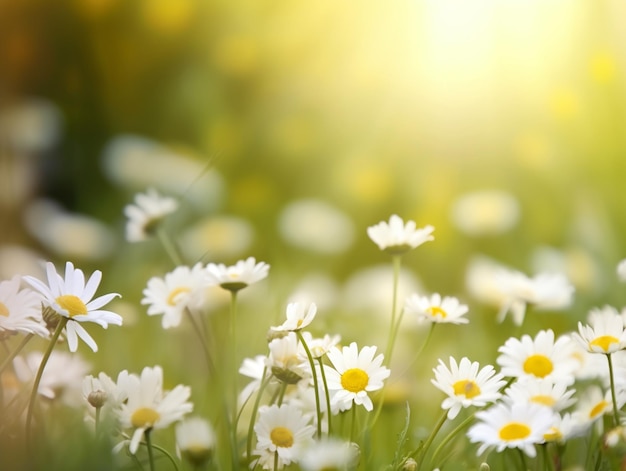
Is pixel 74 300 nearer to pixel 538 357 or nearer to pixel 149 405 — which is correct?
pixel 149 405

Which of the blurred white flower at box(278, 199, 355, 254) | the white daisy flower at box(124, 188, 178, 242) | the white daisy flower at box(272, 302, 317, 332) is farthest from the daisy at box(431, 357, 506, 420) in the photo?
the blurred white flower at box(278, 199, 355, 254)

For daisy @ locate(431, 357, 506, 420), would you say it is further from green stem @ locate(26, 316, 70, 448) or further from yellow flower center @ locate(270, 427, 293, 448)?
green stem @ locate(26, 316, 70, 448)

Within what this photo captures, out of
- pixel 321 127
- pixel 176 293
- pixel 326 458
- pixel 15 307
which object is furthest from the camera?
pixel 321 127

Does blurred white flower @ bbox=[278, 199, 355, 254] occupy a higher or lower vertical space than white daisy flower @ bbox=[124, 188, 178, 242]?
higher

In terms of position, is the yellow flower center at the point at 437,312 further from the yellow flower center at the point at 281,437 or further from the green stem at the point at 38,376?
the green stem at the point at 38,376

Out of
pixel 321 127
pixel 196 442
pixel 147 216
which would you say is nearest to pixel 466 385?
pixel 196 442

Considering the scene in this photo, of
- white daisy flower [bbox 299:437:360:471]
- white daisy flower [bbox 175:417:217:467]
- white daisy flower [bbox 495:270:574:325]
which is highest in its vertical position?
white daisy flower [bbox 495:270:574:325]

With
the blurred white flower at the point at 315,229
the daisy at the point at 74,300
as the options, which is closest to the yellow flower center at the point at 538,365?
the daisy at the point at 74,300
